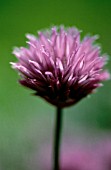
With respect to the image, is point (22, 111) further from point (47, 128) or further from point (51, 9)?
point (51, 9)

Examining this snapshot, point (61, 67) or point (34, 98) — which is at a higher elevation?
point (34, 98)

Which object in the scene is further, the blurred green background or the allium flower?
the blurred green background

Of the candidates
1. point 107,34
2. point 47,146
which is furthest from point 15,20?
point 47,146

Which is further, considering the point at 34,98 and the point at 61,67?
the point at 34,98
